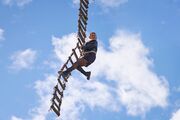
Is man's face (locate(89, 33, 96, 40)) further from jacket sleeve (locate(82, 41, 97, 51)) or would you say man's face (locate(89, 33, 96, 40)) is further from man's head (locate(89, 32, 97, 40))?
jacket sleeve (locate(82, 41, 97, 51))

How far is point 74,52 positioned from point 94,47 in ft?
3.71

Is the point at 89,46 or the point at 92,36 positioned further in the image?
the point at 92,36

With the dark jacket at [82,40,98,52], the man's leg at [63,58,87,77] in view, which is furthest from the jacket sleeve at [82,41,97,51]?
the man's leg at [63,58,87,77]

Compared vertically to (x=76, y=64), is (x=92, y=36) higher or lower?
higher

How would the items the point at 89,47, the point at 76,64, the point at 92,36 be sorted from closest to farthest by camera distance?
the point at 76,64 < the point at 89,47 < the point at 92,36

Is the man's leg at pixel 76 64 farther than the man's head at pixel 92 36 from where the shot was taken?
No

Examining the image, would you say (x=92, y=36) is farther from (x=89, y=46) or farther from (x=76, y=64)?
(x=76, y=64)

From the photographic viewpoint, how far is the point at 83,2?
91.1 metres

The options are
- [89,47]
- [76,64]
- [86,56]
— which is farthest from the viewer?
[89,47]

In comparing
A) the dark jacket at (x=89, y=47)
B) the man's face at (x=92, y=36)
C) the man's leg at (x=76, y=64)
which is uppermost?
the man's face at (x=92, y=36)

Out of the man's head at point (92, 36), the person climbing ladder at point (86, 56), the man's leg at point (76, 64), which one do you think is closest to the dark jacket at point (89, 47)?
the person climbing ladder at point (86, 56)

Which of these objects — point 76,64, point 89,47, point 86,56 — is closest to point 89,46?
point 89,47

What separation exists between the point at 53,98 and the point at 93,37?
3.86 m

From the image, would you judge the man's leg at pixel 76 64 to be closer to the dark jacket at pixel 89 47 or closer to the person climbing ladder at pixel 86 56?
the person climbing ladder at pixel 86 56
